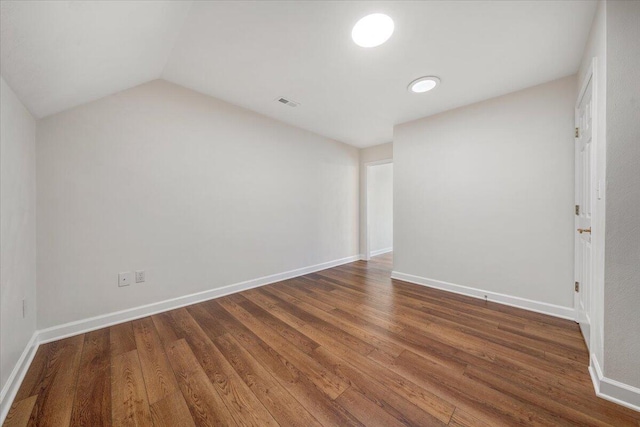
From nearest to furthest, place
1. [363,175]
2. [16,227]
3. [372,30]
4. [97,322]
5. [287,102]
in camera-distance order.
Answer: [16,227] → [372,30] → [97,322] → [287,102] → [363,175]

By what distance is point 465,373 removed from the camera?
4.83ft

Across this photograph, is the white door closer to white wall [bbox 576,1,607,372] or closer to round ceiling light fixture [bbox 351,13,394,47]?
white wall [bbox 576,1,607,372]

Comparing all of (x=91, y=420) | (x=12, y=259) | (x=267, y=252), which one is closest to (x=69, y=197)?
(x=12, y=259)

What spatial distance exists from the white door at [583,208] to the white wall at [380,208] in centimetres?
312

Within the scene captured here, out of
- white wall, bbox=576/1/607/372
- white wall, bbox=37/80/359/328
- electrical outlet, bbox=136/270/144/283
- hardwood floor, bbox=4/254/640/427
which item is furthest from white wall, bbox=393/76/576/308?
electrical outlet, bbox=136/270/144/283

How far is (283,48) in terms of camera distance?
1902 millimetres

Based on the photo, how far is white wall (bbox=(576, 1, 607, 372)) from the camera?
51.3 inches

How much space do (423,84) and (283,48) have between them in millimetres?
1445

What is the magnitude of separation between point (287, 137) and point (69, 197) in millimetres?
2511

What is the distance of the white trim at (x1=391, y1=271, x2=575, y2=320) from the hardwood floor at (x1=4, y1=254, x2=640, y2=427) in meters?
0.11

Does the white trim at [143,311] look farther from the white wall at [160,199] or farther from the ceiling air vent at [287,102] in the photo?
the ceiling air vent at [287,102]

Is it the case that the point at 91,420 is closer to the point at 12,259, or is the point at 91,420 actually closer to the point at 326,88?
the point at 12,259

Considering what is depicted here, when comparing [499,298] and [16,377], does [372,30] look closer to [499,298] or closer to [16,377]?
[499,298]

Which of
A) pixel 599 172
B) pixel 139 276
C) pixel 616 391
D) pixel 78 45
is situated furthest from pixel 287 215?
pixel 616 391
